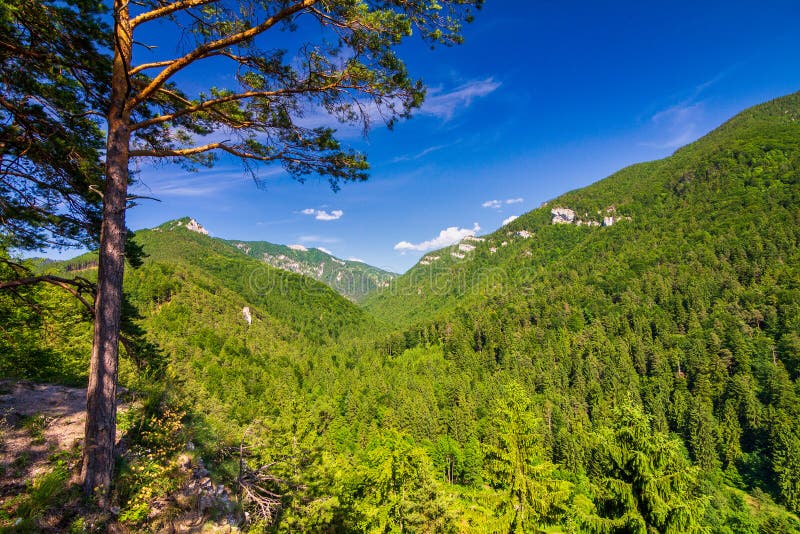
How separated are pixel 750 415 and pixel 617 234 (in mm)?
99247

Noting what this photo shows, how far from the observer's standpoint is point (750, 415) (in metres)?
47.7

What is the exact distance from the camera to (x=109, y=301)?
444 cm

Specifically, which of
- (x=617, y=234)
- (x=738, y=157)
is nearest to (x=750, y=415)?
(x=617, y=234)

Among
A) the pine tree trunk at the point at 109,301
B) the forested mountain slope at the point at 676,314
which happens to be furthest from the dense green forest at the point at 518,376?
the pine tree trunk at the point at 109,301

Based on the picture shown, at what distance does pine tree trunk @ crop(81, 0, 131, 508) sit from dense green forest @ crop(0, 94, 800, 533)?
650mm

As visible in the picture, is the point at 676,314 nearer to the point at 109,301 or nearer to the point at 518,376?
the point at 518,376

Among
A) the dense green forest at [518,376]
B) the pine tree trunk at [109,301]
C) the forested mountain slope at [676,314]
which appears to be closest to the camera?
the pine tree trunk at [109,301]

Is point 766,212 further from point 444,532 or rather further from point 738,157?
point 444,532

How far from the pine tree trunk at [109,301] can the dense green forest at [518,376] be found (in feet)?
2.13

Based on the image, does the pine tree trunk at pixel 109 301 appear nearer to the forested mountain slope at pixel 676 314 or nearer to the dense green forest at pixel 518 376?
the dense green forest at pixel 518 376

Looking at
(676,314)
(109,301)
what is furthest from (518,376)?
(109,301)

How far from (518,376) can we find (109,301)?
Answer: 71735 millimetres

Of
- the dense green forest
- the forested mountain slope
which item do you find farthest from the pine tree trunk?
the forested mountain slope

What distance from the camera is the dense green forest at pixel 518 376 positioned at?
26.4 feet
